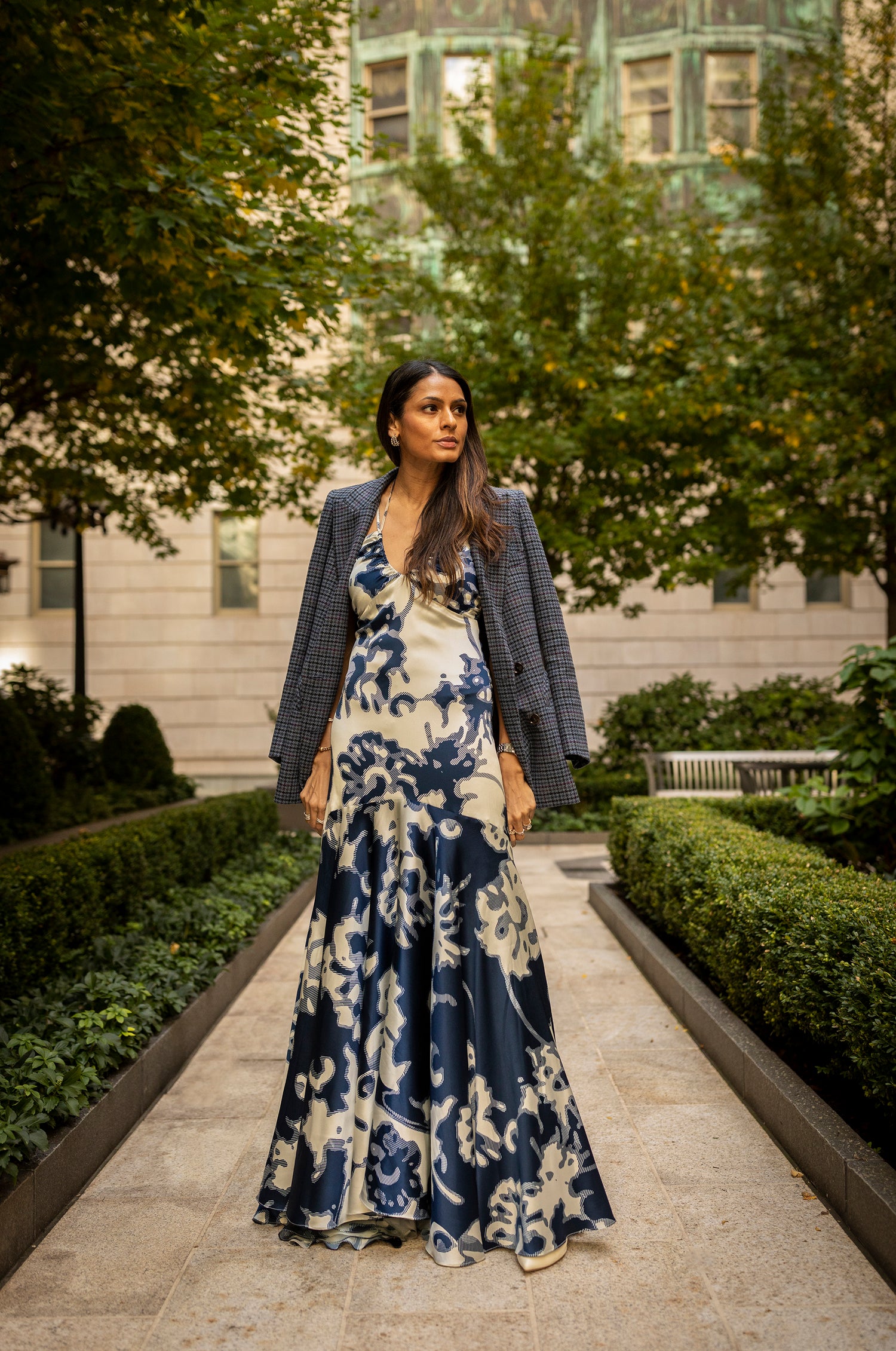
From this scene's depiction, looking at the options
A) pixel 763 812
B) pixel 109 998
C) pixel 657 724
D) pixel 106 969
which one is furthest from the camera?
pixel 657 724

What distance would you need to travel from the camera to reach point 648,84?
68.2ft

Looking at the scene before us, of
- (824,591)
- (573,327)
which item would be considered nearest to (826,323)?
(573,327)

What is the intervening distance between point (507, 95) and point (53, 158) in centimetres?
1018

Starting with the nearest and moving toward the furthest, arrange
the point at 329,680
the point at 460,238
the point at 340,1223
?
1. the point at 340,1223
2. the point at 329,680
3. the point at 460,238

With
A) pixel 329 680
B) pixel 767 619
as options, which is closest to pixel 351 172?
pixel 767 619

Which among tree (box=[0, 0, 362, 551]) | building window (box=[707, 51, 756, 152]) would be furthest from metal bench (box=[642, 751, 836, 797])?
building window (box=[707, 51, 756, 152])

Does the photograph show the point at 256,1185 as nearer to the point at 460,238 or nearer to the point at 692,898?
the point at 692,898

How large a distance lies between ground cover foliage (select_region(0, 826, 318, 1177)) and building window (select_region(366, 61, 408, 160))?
18.1 meters

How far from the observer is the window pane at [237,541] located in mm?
21312

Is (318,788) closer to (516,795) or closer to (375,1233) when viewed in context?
(516,795)

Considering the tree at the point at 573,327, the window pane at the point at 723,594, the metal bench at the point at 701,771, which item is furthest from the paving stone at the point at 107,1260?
the window pane at the point at 723,594

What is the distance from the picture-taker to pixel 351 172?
2078cm

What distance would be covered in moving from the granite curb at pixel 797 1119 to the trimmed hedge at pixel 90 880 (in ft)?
9.42

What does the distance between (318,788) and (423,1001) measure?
2.20ft
